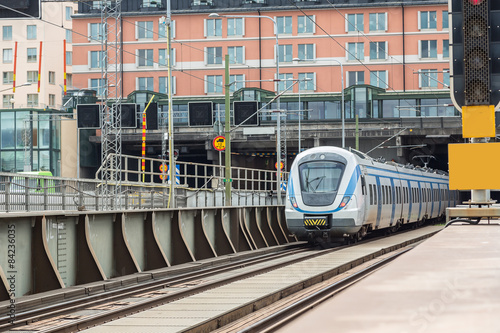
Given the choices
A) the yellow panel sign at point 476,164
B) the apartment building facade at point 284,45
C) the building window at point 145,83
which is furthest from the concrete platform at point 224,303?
the building window at point 145,83

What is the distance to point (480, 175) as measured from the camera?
950cm

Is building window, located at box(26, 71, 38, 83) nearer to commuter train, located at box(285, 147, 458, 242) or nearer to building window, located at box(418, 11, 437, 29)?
building window, located at box(418, 11, 437, 29)

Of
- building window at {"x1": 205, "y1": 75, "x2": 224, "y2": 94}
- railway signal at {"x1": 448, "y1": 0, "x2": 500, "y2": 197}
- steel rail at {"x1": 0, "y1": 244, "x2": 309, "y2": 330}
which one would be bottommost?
steel rail at {"x1": 0, "y1": 244, "x2": 309, "y2": 330}

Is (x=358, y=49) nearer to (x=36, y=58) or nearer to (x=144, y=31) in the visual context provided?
(x=144, y=31)

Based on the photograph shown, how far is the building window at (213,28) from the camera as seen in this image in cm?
8688

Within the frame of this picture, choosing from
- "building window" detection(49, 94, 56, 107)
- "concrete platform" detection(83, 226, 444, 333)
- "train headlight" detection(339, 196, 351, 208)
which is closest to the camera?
"concrete platform" detection(83, 226, 444, 333)

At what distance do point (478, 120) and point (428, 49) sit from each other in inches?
3026

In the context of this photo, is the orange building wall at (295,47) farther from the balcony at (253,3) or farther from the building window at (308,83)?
the balcony at (253,3)

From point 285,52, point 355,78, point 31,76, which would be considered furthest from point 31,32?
point 355,78

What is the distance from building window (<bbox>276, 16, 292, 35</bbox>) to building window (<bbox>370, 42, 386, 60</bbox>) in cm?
827

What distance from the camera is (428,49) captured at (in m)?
84.8

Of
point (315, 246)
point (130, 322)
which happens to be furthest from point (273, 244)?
point (130, 322)

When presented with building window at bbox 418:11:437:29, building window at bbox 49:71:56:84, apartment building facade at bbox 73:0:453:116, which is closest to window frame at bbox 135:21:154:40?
apartment building facade at bbox 73:0:453:116

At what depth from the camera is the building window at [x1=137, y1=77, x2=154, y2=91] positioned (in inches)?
3430
